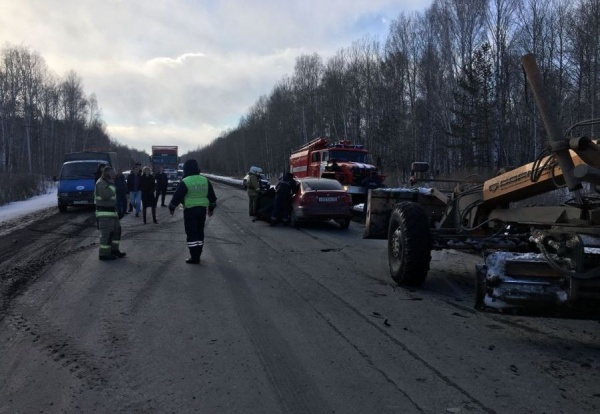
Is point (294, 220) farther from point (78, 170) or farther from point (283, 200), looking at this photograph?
point (78, 170)

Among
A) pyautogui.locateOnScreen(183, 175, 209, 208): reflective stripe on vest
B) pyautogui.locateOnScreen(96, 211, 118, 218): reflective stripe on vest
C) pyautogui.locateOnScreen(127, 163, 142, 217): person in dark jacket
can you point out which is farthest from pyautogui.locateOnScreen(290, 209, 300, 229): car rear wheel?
pyautogui.locateOnScreen(96, 211, 118, 218): reflective stripe on vest

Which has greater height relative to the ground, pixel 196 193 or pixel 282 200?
pixel 196 193

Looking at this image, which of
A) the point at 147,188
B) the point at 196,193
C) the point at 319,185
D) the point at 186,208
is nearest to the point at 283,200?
the point at 319,185

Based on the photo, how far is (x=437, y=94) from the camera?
45531 millimetres

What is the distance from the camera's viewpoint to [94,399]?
12.6 ft

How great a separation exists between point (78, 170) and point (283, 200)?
1000 centimetres

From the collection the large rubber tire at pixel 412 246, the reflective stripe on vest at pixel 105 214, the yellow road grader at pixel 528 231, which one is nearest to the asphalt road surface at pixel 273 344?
the large rubber tire at pixel 412 246

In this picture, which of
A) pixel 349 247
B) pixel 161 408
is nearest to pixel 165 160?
pixel 349 247

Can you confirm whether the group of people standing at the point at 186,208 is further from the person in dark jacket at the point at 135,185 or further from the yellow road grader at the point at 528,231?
the person in dark jacket at the point at 135,185

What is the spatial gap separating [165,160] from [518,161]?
2846cm

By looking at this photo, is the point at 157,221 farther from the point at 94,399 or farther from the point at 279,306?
the point at 94,399

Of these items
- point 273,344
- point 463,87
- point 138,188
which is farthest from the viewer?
point 463,87

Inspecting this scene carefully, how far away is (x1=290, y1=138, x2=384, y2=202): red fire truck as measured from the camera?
22.8 m

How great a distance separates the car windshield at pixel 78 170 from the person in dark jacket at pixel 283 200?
362 inches
